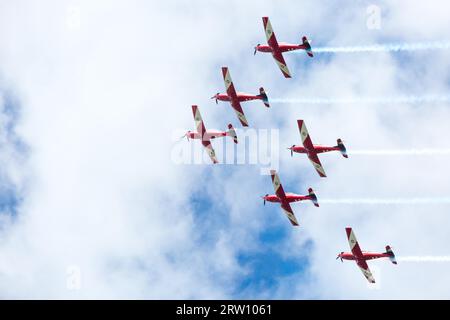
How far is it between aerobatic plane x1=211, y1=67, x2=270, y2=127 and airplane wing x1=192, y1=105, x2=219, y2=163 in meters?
2.86

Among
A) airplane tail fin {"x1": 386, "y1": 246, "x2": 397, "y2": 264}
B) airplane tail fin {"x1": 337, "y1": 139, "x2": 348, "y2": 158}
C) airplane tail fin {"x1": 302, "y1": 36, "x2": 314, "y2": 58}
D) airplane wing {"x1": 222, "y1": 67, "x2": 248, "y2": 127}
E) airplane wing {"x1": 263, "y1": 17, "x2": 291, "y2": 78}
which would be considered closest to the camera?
airplane tail fin {"x1": 386, "y1": 246, "x2": 397, "y2": 264}

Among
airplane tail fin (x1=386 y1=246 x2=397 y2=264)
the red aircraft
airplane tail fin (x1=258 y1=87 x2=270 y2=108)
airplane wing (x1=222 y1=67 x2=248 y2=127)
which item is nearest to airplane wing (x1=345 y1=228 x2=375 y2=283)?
airplane tail fin (x1=386 y1=246 x2=397 y2=264)

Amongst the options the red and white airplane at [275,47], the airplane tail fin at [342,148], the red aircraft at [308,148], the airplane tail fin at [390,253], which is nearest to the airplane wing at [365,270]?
the airplane tail fin at [390,253]

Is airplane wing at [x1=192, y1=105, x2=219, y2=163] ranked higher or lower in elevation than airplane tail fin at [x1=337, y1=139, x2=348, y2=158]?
higher

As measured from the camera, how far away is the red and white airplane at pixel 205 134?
399 feet

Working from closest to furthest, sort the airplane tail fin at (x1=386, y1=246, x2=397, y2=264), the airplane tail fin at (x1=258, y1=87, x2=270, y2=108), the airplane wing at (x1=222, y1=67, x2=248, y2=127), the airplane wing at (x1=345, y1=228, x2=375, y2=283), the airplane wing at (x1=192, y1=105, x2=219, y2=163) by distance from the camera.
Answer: the airplane tail fin at (x1=386, y1=246, x2=397, y2=264)
the airplane tail fin at (x1=258, y1=87, x2=270, y2=108)
the airplane wing at (x1=222, y1=67, x2=248, y2=127)
the airplane wing at (x1=345, y1=228, x2=375, y2=283)
the airplane wing at (x1=192, y1=105, x2=219, y2=163)

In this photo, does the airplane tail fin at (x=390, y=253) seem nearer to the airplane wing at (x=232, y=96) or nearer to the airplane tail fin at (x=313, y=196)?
the airplane tail fin at (x=313, y=196)

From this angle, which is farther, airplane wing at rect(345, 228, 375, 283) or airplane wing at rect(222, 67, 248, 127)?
airplane wing at rect(345, 228, 375, 283)

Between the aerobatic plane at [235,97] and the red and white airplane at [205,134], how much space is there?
81.5 inches

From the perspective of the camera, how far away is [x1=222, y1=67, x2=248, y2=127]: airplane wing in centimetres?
12156

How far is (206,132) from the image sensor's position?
12288 centimetres

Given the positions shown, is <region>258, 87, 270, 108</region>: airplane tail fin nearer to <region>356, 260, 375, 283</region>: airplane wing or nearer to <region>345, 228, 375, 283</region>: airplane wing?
<region>345, 228, 375, 283</region>: airplane wing
